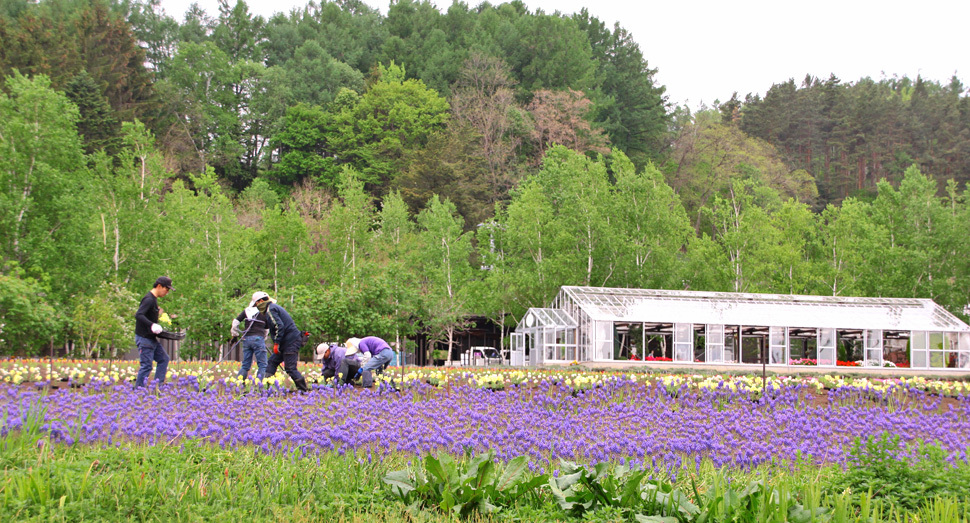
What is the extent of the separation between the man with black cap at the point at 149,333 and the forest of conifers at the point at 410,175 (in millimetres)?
12525

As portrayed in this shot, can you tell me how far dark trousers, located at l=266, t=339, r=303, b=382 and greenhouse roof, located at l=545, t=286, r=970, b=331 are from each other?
1989 cm

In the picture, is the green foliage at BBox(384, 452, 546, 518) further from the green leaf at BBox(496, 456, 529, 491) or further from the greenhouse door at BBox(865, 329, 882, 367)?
the greenhouse door at BBox(865, 329, 882, 367)

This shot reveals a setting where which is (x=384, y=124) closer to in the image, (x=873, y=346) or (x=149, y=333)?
(x=873, y=346)

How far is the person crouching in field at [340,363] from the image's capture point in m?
12.2

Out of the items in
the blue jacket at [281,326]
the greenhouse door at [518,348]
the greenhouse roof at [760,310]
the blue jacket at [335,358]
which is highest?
the greenhouse roof at [760,310]

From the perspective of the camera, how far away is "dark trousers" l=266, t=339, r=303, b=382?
11250 mm

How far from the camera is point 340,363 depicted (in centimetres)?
1271

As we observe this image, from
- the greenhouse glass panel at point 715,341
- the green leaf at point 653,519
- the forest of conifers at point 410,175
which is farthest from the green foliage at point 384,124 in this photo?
the green leaf at point 653,519

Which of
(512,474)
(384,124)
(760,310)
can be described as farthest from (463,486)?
(384,124)

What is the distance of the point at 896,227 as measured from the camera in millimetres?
44500

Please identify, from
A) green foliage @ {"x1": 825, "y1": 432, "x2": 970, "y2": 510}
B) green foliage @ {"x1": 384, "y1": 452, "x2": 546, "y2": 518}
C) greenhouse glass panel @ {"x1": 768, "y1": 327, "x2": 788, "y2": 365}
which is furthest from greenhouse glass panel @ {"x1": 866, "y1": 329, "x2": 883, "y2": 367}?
green foliage @ {"x1": 384, "y1": 452, "x2": 546, "y2": 518}

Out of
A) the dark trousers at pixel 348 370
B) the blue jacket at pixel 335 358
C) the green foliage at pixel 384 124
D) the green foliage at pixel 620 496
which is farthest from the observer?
the green foliage at pixel 384 124

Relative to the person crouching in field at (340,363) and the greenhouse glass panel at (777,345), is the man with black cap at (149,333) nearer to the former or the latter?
the person crouching in field at (340,363)

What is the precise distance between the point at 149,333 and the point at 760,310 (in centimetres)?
2761
